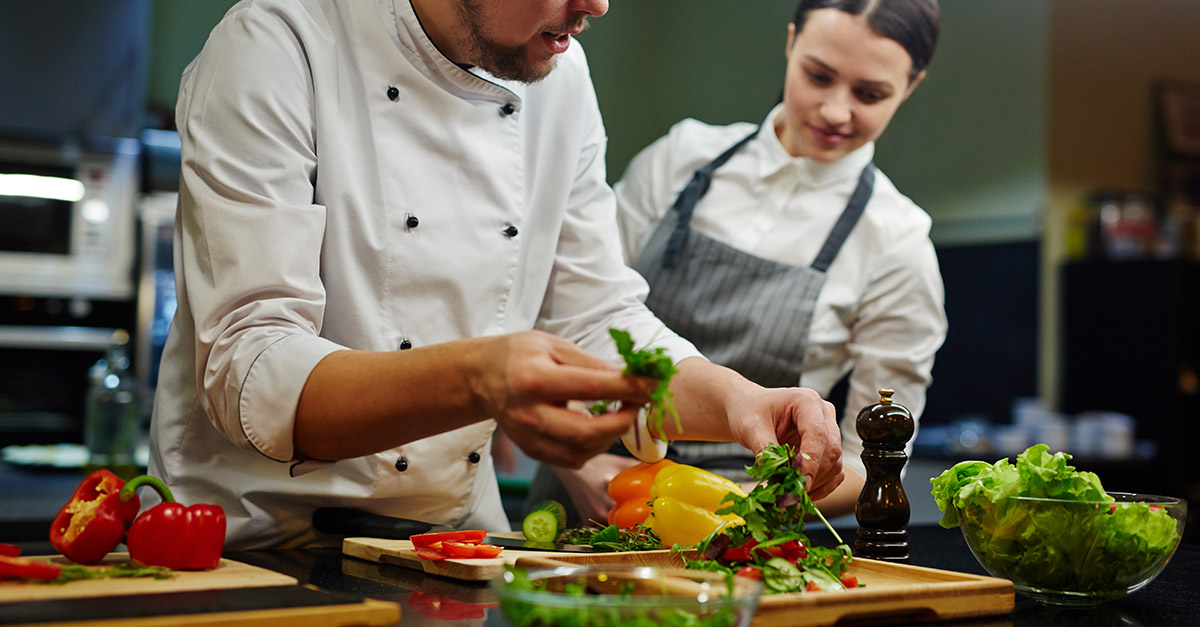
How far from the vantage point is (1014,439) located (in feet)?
13.3

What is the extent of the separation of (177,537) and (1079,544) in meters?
0.86

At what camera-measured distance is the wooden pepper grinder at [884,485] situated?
4.23ft

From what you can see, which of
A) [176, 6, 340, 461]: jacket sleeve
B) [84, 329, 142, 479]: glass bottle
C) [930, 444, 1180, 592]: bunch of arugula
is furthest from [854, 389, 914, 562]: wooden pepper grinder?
[84, 329, 142, 479]: glass bottle

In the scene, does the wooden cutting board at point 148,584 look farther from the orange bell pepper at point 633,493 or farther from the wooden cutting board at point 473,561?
the orange bell pepper at point 633,493

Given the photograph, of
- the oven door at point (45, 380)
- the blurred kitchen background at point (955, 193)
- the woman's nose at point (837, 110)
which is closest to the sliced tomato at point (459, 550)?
the woman's nose at point (837, 110)

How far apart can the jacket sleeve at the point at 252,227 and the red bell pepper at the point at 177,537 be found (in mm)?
92

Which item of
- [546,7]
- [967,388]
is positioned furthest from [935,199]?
[546,7]

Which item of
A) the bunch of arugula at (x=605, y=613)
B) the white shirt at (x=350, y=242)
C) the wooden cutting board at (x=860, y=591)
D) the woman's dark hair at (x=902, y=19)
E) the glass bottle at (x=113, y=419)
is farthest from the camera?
the glass bottle at (x=113, y=419)

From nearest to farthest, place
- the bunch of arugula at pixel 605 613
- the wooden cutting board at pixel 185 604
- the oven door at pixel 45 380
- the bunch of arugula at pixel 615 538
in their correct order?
the bunch of arugula at pixel 605 613
the wooden cutting board at pixel 185 604
the bunch of arugula at pixel 615 538
the oven door at pixel 45 380

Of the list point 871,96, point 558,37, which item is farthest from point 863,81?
point 558,37

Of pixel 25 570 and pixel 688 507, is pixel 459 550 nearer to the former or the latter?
pixel 688 507

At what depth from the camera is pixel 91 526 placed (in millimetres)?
1071

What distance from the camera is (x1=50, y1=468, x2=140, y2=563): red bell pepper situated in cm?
107

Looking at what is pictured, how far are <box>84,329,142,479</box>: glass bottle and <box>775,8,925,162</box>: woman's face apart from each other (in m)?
1.74
